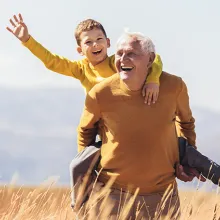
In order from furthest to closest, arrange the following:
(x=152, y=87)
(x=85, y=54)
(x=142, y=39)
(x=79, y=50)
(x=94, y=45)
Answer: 1. (x=79, y=50)
2. (x=85, y=54)
3. (x=94, y=45)
4. (x=142, y=39)
5. (x=152, y=87)

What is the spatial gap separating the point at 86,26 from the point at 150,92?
1653mm

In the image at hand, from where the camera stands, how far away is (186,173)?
3920 mm

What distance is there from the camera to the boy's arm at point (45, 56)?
4844 mm

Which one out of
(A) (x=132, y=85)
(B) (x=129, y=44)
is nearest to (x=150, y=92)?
(A) (x=132, y=85)

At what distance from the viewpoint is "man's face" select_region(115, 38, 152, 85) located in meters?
3.55

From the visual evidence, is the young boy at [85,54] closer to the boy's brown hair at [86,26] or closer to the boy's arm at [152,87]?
the boy's brown hair at [86,26]

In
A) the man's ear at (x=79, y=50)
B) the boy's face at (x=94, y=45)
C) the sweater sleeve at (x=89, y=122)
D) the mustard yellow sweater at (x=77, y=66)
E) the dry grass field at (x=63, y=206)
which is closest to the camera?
the dry grass field at (x=63, y=206)

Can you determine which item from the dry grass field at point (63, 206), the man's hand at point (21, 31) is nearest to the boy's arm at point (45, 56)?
the man's hand at point (21, 31)

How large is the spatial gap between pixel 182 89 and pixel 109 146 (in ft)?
2.29

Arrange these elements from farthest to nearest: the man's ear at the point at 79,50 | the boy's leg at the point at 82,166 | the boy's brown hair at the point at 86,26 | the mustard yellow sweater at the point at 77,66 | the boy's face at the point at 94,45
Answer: the man's ear at the point at 79,50, the boy's brown hair at the point at 86,26, the boy's face at the point at 94,45, the mustard yellow sweater at the point at 77,66, the boy's leg at the point at 82,166

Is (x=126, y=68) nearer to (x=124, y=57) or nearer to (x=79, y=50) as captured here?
(x=124, y=57)

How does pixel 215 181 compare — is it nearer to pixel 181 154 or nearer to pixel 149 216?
pixel 181 154

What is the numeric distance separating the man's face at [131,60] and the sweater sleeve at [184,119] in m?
0.33

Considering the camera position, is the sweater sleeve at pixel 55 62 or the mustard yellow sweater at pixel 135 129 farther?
the sweater sleeve at pixel 55 62
